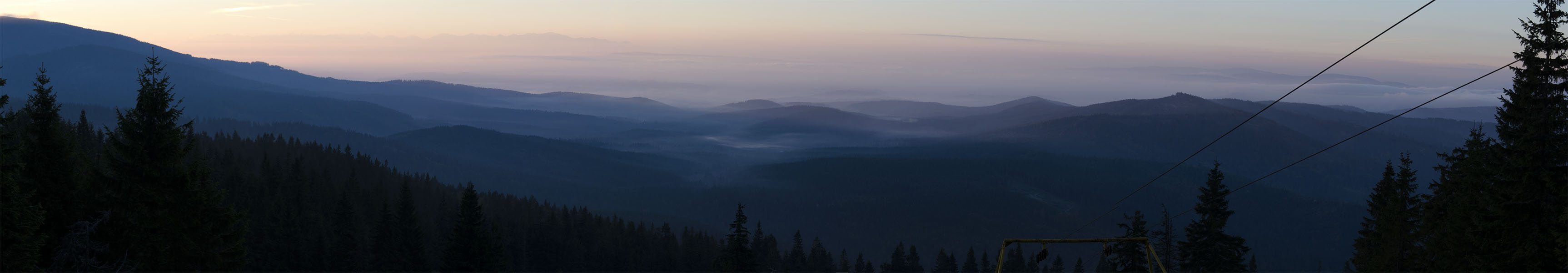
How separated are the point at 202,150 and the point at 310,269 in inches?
2880

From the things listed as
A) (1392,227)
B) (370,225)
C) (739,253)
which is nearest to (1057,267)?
(1392,227)

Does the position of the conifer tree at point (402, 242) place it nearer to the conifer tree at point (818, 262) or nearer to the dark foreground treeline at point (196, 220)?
the dark foreground treeline at point (196, 220)

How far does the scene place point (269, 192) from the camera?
93.7m

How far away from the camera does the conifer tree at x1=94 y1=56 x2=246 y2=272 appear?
25.3 m

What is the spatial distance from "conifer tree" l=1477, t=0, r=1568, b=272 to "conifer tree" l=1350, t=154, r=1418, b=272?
11184 mm

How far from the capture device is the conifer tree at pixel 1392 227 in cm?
3809

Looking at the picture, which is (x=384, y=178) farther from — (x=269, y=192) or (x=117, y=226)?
(x=117, y=226)

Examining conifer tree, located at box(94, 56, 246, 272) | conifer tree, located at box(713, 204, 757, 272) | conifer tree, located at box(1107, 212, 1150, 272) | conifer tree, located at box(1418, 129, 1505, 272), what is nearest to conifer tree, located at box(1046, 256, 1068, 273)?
conifer tree, located at box(1107, 212, 1150, 272)

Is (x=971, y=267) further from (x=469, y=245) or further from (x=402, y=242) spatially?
(x=469, y=245)

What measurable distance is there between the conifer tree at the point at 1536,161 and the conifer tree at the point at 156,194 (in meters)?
41.6

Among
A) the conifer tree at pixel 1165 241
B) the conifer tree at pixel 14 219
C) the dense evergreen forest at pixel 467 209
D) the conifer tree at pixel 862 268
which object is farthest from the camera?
the conifer tree at pixel 862 268

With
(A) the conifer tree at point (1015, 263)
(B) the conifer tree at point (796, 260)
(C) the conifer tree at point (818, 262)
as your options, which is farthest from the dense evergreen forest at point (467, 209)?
(C) the conifer tree at point (818, 262)

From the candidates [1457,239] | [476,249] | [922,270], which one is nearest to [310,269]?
[476,249]

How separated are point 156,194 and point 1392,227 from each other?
164 feet
